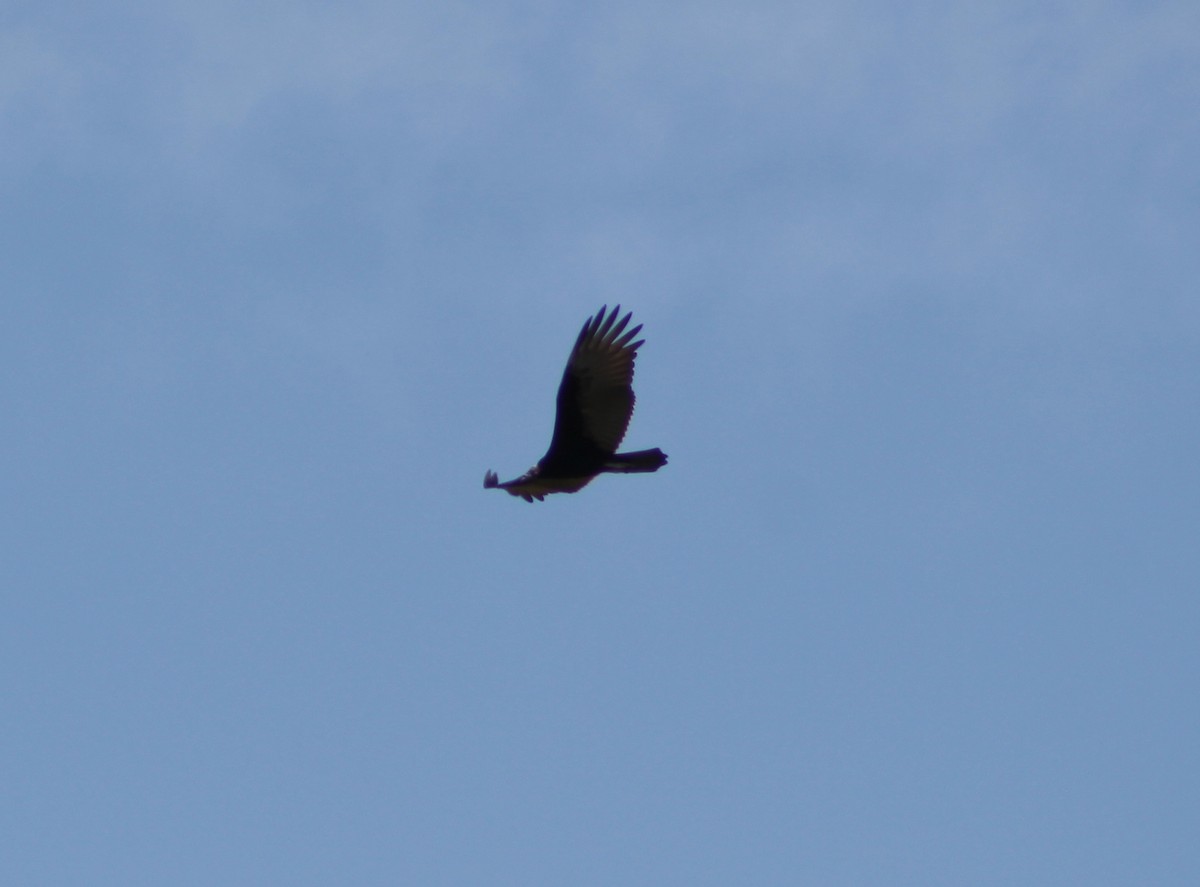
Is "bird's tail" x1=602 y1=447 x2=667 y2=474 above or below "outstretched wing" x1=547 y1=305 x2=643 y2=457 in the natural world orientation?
below

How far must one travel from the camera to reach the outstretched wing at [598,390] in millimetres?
21109

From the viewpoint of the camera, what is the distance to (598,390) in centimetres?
2114

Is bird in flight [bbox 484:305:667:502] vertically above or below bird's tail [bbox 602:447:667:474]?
above

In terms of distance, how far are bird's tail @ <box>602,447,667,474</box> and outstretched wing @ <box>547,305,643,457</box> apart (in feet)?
0.87

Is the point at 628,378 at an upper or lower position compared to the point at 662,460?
upper

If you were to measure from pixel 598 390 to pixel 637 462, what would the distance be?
129 cm

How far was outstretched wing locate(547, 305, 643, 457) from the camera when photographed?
21.1 meters

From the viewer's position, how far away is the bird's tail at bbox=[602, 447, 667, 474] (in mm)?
20297

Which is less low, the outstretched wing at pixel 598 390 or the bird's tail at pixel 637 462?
the outstretched wing at pixel 598 390

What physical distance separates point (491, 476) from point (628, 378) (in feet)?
7.54

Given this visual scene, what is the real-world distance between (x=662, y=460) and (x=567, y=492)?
1744mm

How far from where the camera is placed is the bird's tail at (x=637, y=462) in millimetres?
20297

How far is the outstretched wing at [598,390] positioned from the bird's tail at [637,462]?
0.87ft

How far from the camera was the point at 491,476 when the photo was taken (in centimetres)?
2097
